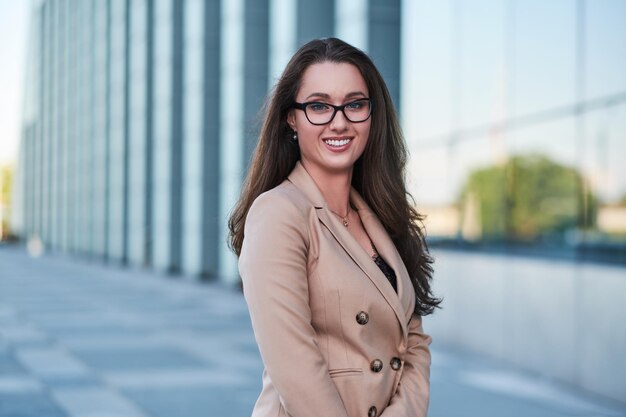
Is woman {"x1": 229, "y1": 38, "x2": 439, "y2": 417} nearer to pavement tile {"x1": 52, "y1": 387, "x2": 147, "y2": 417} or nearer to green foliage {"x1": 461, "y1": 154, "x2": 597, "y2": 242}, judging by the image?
pavement tile {"x1": 52, "y1": 387, "x2": 147, "y2": 417}

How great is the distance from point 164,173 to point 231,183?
7.00 meters

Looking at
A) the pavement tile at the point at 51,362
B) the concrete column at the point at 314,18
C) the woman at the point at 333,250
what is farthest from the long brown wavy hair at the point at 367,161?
the concrete column at the point at 314,18

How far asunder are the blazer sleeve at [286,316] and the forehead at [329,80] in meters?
0.41

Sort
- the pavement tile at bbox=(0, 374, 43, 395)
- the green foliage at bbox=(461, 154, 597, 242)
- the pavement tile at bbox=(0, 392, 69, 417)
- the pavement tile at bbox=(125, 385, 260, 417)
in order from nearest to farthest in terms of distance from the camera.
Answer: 1. the pavement tile at bbox=(0, 392, 69, 417)
2. the pavement tile at bbox=(125, 385, 260, 417)
3. the pavement tile at bbox=(0, 374, 43, 395)
4. the green foliage at bbox=(461, 154, 597, 242)

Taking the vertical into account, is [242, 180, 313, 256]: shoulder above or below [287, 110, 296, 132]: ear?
below

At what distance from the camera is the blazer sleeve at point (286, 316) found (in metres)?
2.41

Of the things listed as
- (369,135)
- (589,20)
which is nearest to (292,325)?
(369,135)

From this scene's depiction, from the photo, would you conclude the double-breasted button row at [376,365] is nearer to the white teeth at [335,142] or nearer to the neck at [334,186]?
the neck at [334,186]

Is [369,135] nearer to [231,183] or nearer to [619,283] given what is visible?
[619,283]

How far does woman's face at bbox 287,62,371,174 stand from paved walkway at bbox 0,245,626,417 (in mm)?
5593

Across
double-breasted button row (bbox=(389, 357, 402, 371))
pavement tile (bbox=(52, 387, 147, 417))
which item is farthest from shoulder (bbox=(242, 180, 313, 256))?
pavement tile (bbox=(52, 387, 147, 417))

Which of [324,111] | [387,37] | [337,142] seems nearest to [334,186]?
[337,142]

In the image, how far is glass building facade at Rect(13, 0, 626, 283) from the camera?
977 cm

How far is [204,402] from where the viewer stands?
863 cm
